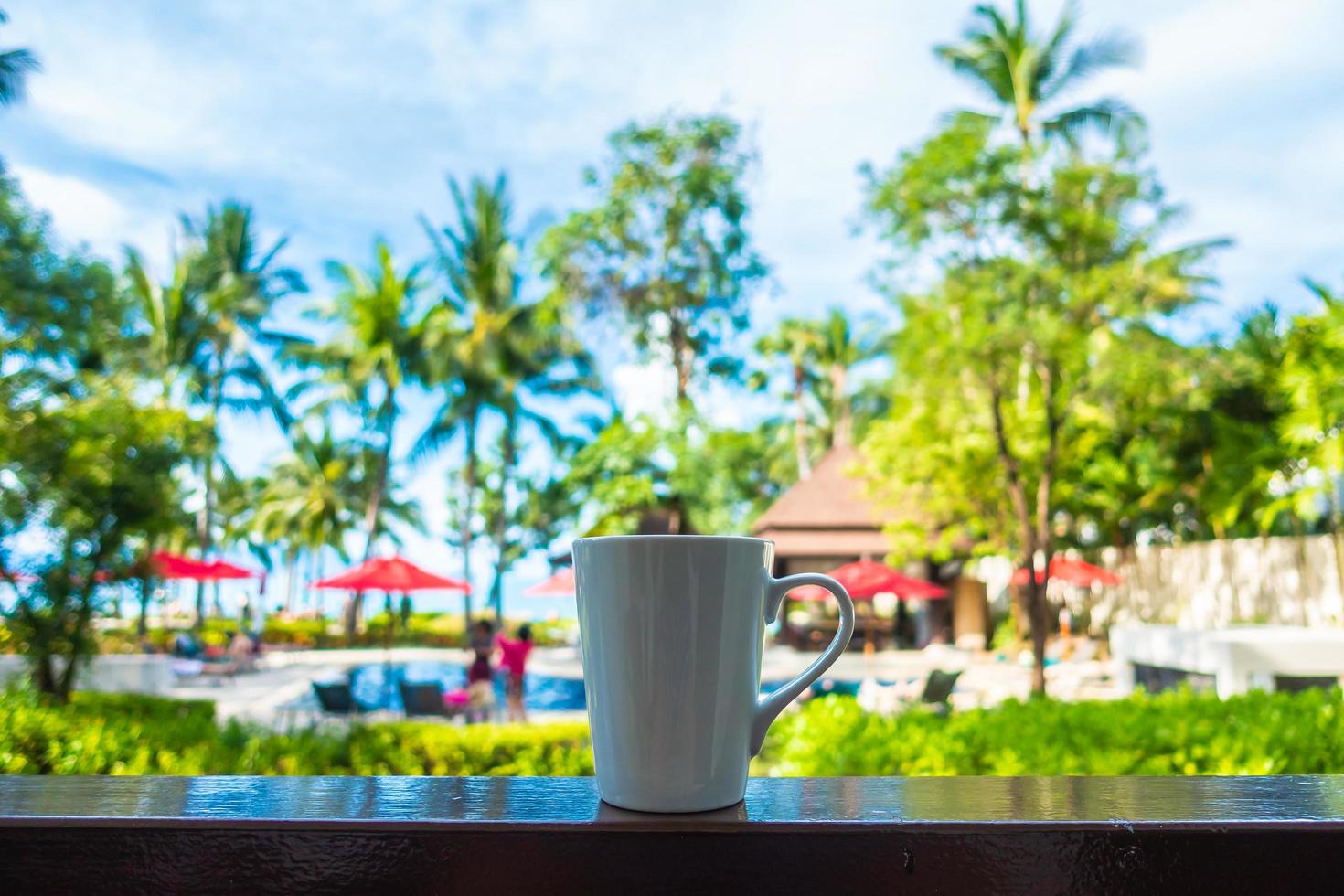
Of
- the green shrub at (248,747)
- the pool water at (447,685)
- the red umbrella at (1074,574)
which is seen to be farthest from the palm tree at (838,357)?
the green shrub at (248,747)

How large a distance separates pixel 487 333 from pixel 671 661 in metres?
22.1

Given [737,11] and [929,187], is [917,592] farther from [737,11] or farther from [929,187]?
[737,11]

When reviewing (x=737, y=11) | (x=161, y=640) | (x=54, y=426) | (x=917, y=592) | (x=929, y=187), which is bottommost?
(x=161, y=640)

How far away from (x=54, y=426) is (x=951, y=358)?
8.95 metres

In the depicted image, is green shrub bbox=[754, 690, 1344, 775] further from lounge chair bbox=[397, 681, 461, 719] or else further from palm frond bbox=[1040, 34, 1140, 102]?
palm frond bbox=[1040, 34, 1140, 102]

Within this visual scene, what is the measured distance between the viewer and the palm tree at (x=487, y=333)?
22.3 metres

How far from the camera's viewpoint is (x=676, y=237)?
74.9 ft

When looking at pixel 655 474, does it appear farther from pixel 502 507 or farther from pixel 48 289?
pixel 48 289

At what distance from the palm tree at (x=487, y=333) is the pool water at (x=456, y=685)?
325 centimetres

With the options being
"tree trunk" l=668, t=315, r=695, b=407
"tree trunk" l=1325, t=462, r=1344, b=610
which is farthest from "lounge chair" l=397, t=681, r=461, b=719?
"tree trunk" l=668, t=315, r=695, b=407

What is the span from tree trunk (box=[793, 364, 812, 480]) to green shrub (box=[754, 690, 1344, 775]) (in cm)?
2426

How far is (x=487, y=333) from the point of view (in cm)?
2222

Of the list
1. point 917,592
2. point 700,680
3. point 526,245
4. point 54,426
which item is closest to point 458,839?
point 700,680

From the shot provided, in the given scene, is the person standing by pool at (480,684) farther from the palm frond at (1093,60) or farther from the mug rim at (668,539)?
the palm frond at (1093,60)
